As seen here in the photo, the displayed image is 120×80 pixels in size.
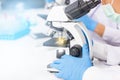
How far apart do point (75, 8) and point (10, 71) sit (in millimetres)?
448

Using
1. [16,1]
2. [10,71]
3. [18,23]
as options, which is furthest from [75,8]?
[16,1]

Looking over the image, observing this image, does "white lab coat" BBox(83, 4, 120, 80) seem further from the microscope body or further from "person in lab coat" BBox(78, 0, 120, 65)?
the microscope body

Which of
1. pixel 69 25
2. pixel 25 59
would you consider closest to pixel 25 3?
pixel 25 59

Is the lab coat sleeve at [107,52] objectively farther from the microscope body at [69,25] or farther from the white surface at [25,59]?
the white surface at [25,59]

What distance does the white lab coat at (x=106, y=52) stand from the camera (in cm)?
105

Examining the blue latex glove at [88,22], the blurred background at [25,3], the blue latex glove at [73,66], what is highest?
the blurred background at [25,3]

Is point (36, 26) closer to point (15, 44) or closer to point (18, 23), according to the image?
point (18, 23)

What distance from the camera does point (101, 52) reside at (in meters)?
1.31

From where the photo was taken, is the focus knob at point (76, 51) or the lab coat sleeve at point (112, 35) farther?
the lab coat sleeve at point (112, 35)

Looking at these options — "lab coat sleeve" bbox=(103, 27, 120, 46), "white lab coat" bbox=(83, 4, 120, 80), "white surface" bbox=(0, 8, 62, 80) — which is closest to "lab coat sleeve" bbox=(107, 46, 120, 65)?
"white lab coat" bbox=(83, 4, 120, 80)

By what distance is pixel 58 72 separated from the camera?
1.14m

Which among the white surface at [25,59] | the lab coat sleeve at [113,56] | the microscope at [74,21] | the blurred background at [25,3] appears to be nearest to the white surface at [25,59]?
the white surface at [25,59]

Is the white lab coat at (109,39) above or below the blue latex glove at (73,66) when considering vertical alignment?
above

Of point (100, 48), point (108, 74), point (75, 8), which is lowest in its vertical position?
point (108, 74)
